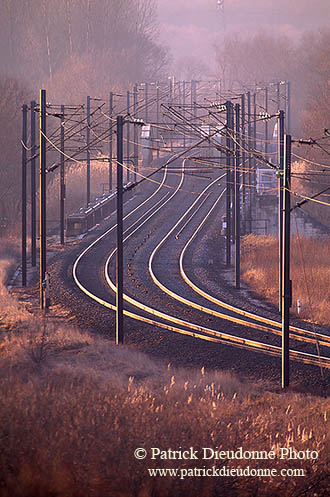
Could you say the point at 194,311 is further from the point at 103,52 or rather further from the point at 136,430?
the point at 103,52

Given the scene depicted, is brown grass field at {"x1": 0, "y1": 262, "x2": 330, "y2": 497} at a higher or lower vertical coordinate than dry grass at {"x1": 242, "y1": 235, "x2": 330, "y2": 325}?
lower

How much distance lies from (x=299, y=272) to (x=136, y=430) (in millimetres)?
19140

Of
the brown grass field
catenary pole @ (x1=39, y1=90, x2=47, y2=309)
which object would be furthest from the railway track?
the brown grass field

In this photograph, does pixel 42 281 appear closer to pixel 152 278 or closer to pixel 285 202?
pixel 152 278

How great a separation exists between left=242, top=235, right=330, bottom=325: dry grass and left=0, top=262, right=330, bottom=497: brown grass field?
8.96 m

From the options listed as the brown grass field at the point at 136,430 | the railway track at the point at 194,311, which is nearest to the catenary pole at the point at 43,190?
the railway track at the point at 194,311

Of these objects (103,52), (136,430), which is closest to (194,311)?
(136,430)

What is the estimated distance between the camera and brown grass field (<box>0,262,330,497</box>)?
362 inches

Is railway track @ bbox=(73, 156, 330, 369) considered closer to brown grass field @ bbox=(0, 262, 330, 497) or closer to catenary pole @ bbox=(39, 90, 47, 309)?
catenary pole @ bbox=(39, 90, 47, 309)

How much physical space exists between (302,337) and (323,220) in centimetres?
2907

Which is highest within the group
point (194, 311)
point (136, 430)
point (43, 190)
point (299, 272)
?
point (43, 190)

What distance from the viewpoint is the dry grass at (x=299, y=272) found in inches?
924

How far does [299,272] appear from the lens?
28484 millimetres

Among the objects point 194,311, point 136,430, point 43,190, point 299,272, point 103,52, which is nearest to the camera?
point 136,430
